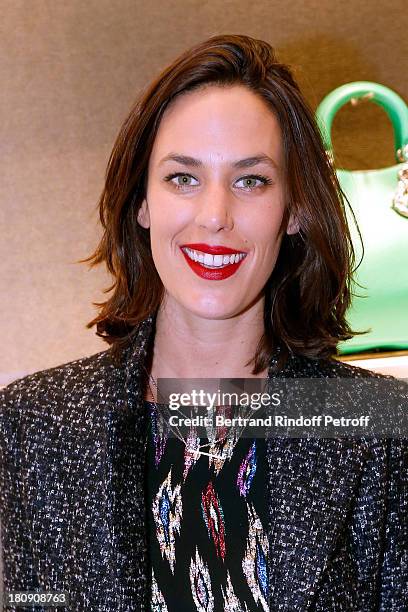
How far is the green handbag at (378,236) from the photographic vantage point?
3.54 feet

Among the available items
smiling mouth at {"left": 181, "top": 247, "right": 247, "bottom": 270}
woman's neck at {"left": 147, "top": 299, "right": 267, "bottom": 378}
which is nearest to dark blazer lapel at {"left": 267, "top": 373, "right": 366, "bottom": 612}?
woman's neck at {"left": 147, "top": 299, "right": 267, "bottom": 378}

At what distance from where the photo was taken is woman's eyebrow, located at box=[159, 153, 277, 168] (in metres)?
0.88

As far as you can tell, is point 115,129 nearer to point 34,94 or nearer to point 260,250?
point 34,94

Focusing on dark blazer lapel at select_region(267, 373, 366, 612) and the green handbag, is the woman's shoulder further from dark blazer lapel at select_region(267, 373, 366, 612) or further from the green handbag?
the green handbag

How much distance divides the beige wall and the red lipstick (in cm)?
53

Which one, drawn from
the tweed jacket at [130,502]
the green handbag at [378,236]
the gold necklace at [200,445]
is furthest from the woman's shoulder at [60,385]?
the green handbag at [378,236]

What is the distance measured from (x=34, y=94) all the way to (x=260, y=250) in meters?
0.62

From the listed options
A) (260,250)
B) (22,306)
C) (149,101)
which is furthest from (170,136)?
(22,306)

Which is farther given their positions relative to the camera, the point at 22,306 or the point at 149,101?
the point at 22,306

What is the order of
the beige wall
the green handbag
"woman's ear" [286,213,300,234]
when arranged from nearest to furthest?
"woman's ear" [286,213,300,234]
the green handbag
the beige wall

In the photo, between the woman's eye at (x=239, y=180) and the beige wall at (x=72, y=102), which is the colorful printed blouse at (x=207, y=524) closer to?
the woman's eye at (x=239, y=180)

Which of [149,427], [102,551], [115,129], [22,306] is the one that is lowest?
A: [102,551]

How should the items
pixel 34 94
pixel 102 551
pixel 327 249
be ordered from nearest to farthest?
pixel 102 551
pixel 327 249
pixel 34 94

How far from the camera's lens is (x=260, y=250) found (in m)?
0.91
